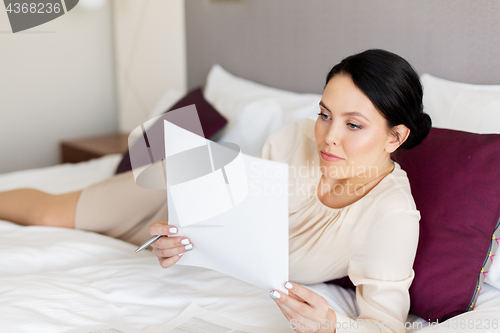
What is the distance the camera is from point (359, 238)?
106 centimetres

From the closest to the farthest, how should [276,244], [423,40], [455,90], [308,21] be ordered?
[276,244] < [455,90] < [423,40] < [308,21]

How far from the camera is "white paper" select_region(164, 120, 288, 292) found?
829mm

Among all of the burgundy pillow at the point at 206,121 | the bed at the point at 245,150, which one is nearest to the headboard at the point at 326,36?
the bed at the point at 245,150

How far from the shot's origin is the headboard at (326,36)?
4.87 ft

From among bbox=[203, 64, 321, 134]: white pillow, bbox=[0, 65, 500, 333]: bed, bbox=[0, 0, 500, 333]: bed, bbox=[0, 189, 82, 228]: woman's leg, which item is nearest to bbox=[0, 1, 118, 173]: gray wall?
bbox=[0, 0, 500, 333]: bed

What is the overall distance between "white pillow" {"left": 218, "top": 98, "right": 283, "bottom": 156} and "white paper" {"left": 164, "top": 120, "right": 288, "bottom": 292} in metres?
0.83

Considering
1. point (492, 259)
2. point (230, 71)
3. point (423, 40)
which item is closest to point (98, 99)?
point (230, 71)

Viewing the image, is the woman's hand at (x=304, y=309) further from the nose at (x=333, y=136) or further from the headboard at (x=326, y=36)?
the headboard at (x=326, y=36)

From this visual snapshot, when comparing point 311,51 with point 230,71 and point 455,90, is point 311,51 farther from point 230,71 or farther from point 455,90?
point 455,90

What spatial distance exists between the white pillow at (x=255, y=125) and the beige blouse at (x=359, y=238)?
0.51 m

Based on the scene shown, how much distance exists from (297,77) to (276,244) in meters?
1.33

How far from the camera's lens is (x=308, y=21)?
6.40 ft

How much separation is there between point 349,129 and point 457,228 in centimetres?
36

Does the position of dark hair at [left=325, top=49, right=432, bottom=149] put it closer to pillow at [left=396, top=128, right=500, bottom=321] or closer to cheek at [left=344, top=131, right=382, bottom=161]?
cheek at [left=344, top=131, right=382, bottom=161]
